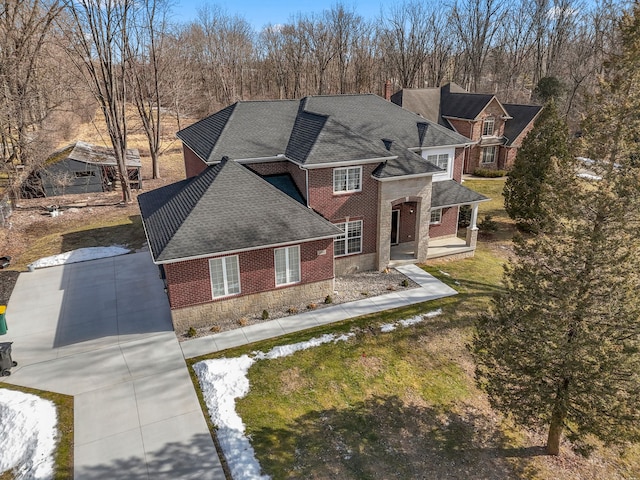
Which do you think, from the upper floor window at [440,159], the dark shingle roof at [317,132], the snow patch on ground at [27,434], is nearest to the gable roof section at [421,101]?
the dark shingle roof at [317,132]

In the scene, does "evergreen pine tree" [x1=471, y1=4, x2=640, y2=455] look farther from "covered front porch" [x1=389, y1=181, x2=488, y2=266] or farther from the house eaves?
"covered front porch" [x1=389, y1=181, x2=488, y2=266]

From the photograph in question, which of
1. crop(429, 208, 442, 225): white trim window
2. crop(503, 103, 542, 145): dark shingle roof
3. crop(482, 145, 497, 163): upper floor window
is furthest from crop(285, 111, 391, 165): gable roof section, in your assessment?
crop(503, 103, 542, 145): dark shingle roof

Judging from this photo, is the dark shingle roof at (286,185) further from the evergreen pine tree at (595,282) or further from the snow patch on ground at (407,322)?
the evergreen pine tree at (595,282)

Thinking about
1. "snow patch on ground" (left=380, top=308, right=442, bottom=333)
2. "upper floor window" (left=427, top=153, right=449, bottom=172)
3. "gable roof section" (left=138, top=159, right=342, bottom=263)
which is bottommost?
"snow patch on ground" (left=380, top=308, right=442, bottom=333)

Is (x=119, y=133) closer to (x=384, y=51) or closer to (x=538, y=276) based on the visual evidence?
(x=538, y=276)

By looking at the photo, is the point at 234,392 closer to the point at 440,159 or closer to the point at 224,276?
the point at 224,276

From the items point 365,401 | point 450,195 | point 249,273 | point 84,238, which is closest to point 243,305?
point 249,273
